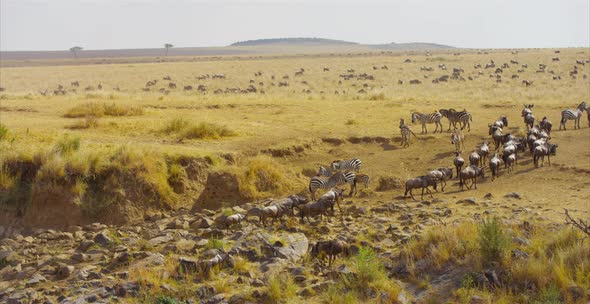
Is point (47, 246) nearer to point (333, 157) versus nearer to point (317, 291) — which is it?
point (317, 291)

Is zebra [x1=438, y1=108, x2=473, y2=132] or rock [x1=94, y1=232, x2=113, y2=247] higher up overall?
zebra [x1=438, y1=108, x2=473, y2=132]

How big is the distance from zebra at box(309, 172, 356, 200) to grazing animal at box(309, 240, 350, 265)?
4.20 meters

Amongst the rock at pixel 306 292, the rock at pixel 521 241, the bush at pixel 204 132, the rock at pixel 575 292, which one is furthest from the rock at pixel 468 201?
the bush at pixel 204 132

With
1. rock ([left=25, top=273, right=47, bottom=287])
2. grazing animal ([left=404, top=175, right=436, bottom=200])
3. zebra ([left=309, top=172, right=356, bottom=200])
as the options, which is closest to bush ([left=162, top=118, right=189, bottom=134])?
zebra ([left=309, top=172, right=356, bottom=200])

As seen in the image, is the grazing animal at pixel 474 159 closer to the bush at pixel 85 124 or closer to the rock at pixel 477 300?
the rock at pixel 477 300

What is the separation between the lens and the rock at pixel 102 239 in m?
14.7

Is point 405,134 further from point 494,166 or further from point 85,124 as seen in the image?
point 85,124

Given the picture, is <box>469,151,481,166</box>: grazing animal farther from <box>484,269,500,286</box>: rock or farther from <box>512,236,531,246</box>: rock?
<box>484,269,500,286</box>: rock

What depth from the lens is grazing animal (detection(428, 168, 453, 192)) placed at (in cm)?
1788

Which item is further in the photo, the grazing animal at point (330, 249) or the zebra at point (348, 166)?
the zebra at point (348, 166)

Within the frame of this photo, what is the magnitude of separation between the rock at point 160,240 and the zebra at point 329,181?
465cm

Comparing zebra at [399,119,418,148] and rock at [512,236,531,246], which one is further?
zebra at [399,119,418,148]

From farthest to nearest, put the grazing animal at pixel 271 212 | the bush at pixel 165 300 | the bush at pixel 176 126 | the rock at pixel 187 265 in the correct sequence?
the bush at pixel 176 126, the grazing animal at pixel 271 212, the rock at pixel 187 265, the bush at pixel 165 300

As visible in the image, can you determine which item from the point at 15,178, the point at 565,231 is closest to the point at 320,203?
the point at 565,231
